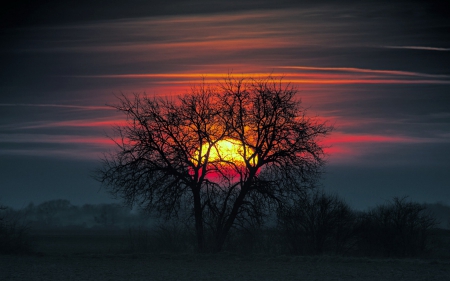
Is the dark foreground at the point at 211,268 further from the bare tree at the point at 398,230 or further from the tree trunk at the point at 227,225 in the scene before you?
the bare tree at the point at 398,230

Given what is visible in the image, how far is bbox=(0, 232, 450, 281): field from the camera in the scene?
23.8m

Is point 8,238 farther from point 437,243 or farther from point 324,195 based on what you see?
point 437,243

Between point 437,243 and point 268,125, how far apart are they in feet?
44.6

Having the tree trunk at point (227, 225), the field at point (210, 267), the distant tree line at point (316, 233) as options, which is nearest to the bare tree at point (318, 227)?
the distant tree line at point (316, 233)

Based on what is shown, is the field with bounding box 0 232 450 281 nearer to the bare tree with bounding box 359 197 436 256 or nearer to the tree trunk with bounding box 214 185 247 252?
the tree trunk with bounding box 214 185 247 252

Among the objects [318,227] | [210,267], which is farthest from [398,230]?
[210,267]

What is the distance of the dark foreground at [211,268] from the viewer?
23.7m

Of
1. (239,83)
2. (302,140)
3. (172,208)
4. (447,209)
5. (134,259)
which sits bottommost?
(134,259)

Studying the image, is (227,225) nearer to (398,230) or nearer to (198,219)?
(198,219)

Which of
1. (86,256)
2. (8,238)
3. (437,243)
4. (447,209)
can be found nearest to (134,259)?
(86,256)

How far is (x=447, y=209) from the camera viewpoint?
166 meters

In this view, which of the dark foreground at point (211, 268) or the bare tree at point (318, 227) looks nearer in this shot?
the dark foreground at point (211, 268)

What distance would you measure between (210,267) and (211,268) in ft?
1.25

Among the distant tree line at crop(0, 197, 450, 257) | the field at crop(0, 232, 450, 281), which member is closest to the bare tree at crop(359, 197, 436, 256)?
the distant tree line at crop(0, 197, 450, 257)
